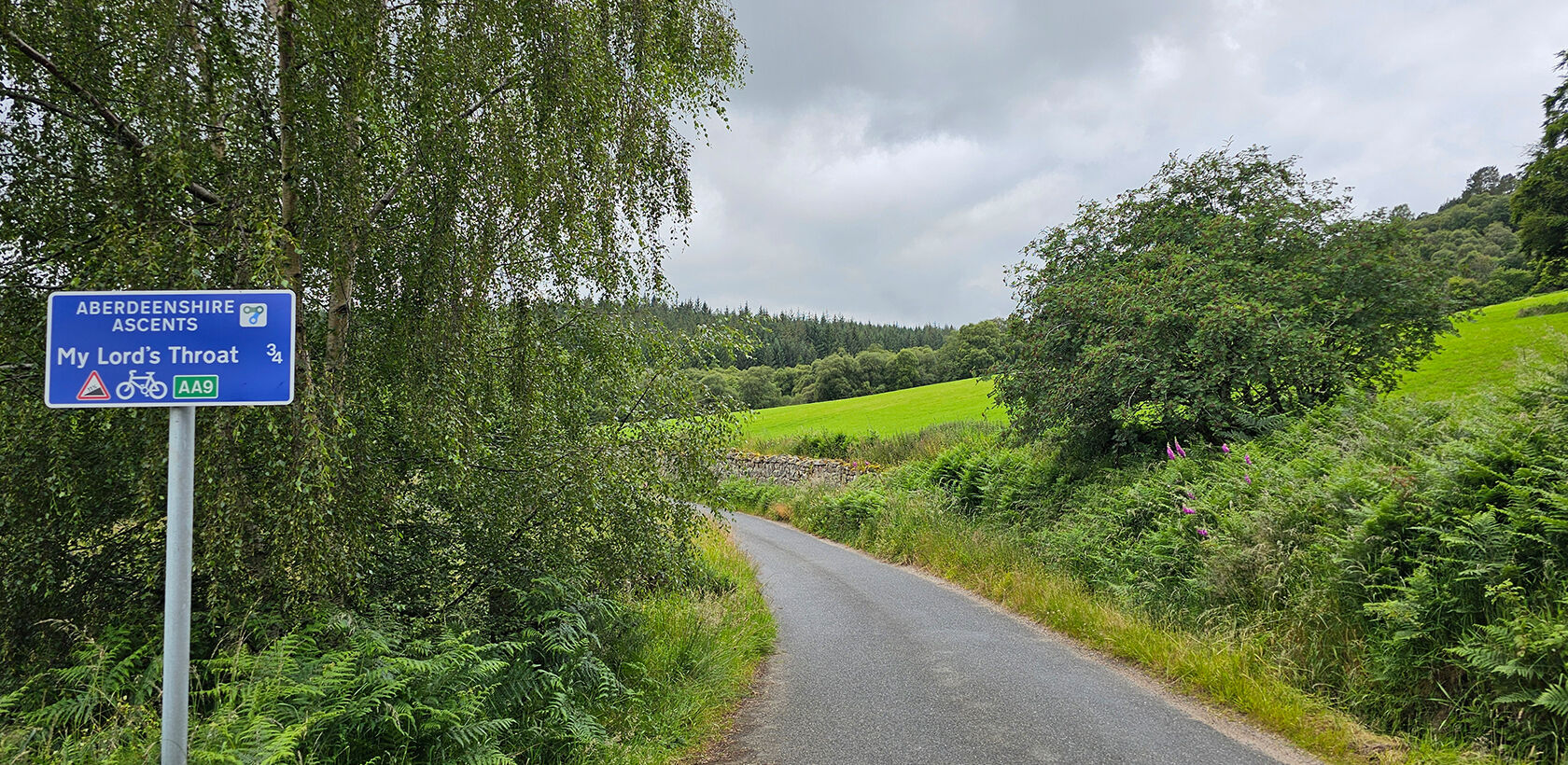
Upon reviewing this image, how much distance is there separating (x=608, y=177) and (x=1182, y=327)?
1058cm

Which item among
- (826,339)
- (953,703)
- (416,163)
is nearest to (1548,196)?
(953,703)

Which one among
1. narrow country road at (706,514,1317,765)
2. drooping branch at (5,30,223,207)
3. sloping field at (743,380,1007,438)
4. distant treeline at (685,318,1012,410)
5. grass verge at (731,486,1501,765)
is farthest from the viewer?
distant treeline at (685,318,1012,410)

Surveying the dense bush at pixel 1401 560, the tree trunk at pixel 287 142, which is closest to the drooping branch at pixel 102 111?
the tree trunk at pixel 287 142

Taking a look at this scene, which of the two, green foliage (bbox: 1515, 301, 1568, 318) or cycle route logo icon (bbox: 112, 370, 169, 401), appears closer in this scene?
cycle route logo icon (bbox: 112, 370, 169, 401)

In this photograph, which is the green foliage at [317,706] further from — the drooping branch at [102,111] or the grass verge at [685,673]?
the drooping branch at [102,111]

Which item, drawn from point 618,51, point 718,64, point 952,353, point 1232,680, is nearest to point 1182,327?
point 1232,680

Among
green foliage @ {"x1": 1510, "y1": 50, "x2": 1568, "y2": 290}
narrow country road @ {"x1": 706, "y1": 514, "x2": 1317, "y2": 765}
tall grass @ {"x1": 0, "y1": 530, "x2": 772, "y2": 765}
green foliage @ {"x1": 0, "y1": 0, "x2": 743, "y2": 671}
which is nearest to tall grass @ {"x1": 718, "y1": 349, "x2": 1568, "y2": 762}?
narrow country road @ {"x1": 706, "y1": 514, "x2": 1317, "y2": 765}

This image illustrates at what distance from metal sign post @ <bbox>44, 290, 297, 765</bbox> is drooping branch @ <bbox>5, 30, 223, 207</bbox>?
153 cm

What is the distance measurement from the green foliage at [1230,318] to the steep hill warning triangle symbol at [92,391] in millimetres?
12649

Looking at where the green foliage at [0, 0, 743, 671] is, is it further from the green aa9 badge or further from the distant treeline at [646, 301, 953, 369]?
the distant treeline at [646, 301, 953, 369]

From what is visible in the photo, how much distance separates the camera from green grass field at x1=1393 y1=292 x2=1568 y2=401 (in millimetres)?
13587

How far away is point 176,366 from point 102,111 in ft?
7.98

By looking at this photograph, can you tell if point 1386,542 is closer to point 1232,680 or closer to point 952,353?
point 1232,680

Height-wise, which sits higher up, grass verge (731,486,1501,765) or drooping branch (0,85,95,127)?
drooping branch (0,85,95,127)
